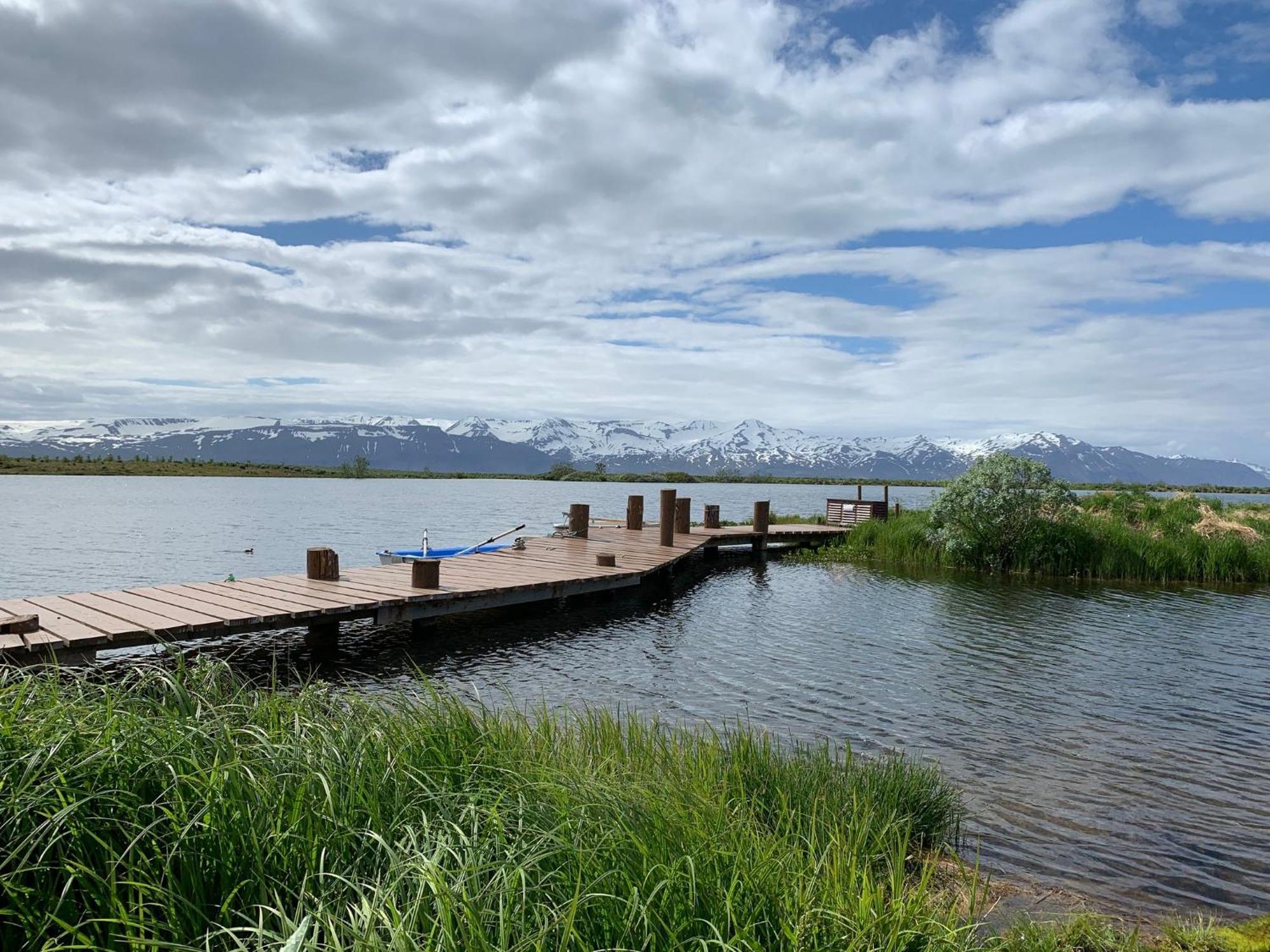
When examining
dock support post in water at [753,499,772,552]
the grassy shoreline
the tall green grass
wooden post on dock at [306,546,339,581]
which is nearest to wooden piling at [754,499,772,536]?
dock support post in water at [753,499,772,552]

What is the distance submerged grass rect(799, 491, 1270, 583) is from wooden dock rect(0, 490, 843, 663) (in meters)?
8.25

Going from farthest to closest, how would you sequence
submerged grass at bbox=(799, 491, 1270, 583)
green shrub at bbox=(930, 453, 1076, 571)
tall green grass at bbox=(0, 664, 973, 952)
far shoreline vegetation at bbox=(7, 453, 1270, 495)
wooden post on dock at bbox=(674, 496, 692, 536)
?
far shoreline vegetation at bbox=(7, 453, 1270, 495), wooden post on dock at bbox=(674, 496, 692, 536), green shrub at bbox=(930, 453, 1076, 571), submerged grass at bbox=(799, 491, 1270, 583), tall green grass at bbox=(0, 664, 973, 952)

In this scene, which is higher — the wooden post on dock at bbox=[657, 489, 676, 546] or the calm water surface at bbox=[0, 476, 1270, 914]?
the wooden post on dock at bbox=[657, 489, 676, 546]

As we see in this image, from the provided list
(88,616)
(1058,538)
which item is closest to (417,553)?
(88,616)

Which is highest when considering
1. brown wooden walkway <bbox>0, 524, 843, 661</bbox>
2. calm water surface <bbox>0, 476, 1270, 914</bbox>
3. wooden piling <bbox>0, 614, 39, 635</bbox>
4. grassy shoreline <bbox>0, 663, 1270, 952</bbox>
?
grassy shoreline <bbox>0, 663, 1270, 952</bbox>

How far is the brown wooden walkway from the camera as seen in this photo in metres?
10.3

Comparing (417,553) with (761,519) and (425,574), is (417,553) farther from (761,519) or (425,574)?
(761,519)

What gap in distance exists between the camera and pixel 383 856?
3545 millimetres

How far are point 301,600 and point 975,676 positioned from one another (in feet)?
35.0

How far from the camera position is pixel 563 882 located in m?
3.26

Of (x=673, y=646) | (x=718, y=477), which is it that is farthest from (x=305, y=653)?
(x=718, y=477)

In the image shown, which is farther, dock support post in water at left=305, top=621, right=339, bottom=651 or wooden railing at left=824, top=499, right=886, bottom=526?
wooden railing at left=824, top=499, right=886, bottom=526

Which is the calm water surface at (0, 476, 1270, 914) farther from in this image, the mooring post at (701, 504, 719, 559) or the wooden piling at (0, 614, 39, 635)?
the mooring post at (701, 504, 719, 559)

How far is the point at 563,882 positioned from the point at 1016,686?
34.6 feet
